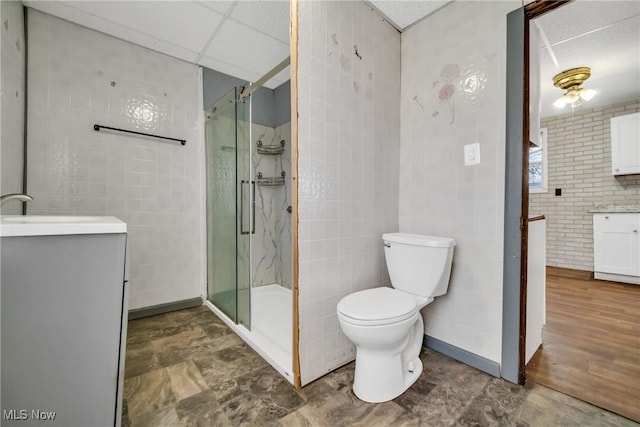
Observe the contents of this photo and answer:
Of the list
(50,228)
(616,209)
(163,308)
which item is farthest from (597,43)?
(163,308)

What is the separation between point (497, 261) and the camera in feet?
4.82

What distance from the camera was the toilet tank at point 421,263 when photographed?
1481mm

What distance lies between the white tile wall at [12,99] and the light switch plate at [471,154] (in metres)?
2.50

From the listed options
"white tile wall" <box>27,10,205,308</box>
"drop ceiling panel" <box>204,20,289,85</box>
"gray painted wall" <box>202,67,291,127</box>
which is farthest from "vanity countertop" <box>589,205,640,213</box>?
"white tile wall" <box>27,10,205,308</box>

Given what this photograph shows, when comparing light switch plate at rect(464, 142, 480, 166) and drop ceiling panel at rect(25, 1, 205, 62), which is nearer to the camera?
light switch plate at rect(464, 142, 480, 166)

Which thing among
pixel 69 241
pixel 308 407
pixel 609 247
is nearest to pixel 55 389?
pixel 69 241

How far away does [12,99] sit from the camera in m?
1.50

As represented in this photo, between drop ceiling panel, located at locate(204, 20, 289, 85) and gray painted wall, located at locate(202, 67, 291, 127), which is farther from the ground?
drop ceiling panel, located at locate(204, 20, 289, 85)

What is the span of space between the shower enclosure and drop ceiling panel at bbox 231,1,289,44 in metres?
0.48

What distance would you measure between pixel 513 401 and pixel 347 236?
3.71 feet

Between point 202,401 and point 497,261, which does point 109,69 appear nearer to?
point 202,401

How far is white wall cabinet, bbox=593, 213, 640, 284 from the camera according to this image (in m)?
3.08

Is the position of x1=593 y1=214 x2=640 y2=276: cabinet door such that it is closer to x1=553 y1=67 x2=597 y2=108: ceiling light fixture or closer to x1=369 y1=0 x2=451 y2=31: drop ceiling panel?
x1=553 y1=67 x2=597 y2=108: ceiling light fixture

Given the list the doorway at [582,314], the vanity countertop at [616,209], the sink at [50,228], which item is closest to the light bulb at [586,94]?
the doorway at [582,314]
